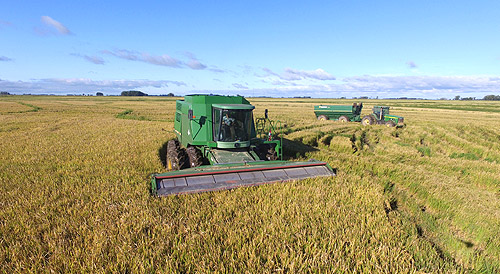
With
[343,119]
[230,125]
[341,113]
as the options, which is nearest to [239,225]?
[230,125]

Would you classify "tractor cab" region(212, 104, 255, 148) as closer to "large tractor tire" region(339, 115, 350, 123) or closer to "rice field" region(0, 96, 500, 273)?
"rice field" region(0, 96, 500, 273)

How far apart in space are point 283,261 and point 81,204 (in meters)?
3.79

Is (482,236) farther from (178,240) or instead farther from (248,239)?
(178,240)

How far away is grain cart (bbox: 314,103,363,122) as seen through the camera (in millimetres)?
25267

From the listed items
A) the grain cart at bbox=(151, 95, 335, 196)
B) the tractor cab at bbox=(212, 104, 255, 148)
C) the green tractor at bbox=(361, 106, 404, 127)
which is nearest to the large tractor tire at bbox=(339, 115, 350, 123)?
the green tractor at bbox=(361, 106, 404, 127)

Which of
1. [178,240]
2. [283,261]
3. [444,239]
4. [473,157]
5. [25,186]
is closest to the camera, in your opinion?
[283,261]

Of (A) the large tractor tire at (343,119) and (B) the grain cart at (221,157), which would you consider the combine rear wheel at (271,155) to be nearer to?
(B) the grain cart at (221,157)

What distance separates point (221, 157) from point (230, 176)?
162 cm

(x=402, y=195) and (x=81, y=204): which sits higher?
(x=81, y=204)

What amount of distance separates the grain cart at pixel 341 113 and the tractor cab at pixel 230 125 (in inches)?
775

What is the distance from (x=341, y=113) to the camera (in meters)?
25.7

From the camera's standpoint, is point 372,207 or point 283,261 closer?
point 283,261

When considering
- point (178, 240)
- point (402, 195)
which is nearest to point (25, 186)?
point (178, 240)

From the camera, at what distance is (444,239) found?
441cm
